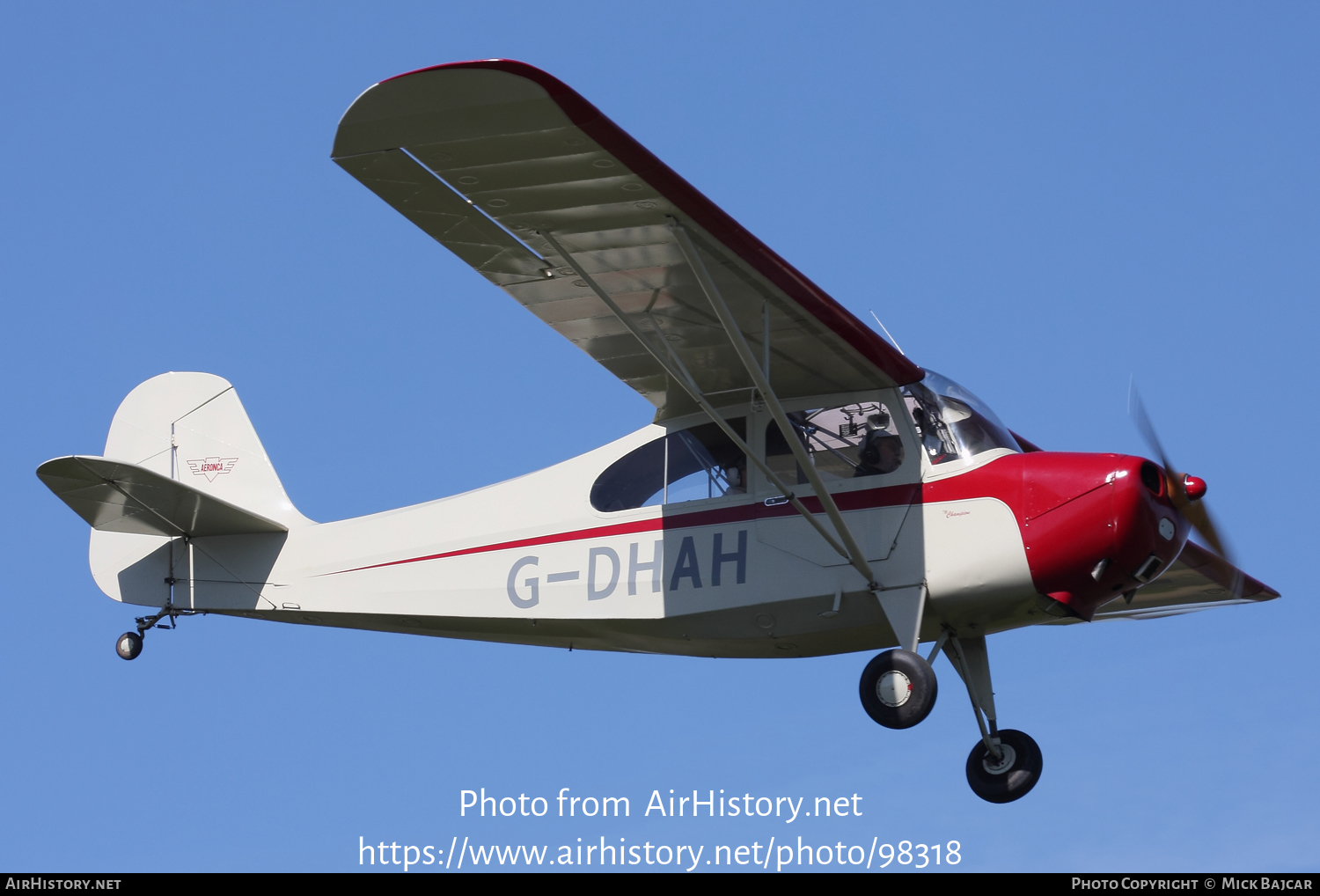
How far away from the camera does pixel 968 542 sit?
1025cm

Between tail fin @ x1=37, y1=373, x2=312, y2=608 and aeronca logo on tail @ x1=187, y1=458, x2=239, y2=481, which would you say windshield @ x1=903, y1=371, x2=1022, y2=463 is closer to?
tail fin @ x1=37, y1=373, x2=312, y2=608

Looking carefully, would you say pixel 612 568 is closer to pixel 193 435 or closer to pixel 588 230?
pixel 588 230

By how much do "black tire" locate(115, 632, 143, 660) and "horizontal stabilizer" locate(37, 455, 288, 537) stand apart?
2.63 feet

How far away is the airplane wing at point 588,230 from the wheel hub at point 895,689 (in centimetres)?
207

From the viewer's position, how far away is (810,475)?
1010 cm

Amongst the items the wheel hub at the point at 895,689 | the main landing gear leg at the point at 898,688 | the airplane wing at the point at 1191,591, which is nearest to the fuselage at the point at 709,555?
the main landing gear leg at the point at 898,688

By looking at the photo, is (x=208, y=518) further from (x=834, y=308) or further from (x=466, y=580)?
(x=834, y=308)

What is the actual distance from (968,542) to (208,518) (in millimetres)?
5896

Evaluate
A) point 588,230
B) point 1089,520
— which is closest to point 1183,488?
point 1089,520

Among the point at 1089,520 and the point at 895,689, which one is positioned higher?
the point at 1089,520

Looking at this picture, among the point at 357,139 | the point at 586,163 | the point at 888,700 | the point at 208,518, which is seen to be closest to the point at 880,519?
the point at 888,700

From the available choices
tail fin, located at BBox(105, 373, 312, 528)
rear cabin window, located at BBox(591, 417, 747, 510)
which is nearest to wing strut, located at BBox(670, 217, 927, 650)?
rear cabin window, located at BBox(591, 417, 747, 510)

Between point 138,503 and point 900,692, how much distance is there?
19.6ft

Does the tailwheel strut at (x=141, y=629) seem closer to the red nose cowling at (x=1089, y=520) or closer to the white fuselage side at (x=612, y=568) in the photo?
the white fuselage side at (x=612, y=568)
